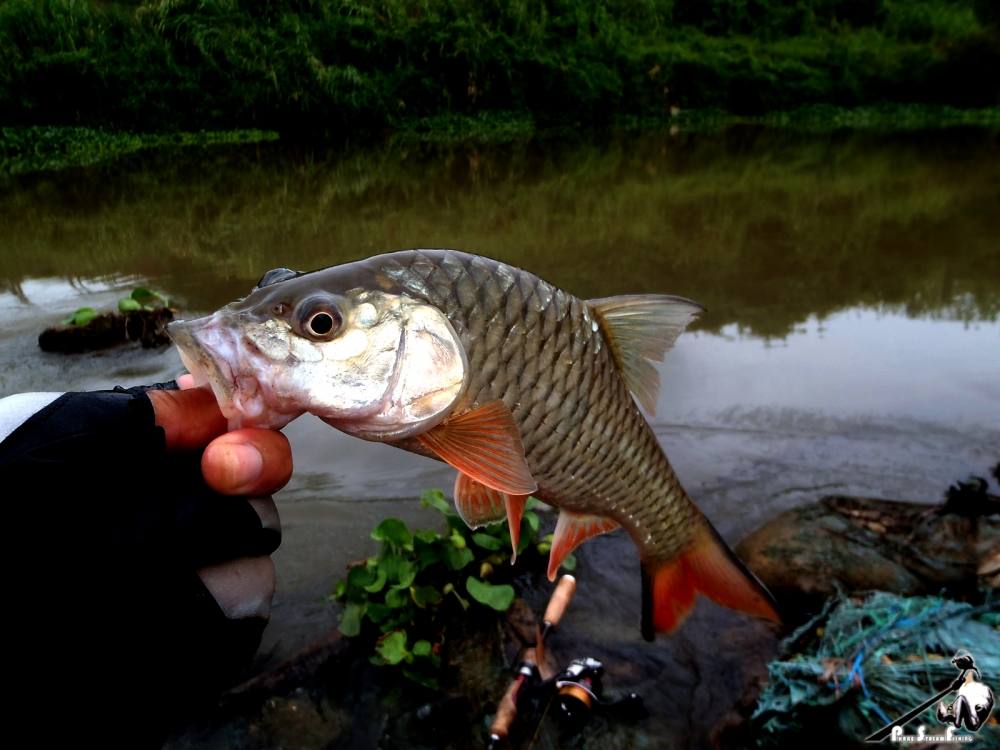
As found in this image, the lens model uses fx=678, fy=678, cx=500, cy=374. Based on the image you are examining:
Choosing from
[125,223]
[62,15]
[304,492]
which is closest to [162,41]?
[62,15]

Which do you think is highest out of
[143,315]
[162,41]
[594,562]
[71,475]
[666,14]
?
[666,14]

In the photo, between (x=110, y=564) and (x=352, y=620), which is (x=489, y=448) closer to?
(x=110, y=564)

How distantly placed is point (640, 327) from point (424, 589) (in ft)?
4.69

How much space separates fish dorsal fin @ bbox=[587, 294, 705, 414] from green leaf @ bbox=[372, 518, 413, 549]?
130 cm

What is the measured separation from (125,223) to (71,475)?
9.55 metres

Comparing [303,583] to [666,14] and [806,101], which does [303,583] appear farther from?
[666,14]

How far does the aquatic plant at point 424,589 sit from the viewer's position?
238 cm

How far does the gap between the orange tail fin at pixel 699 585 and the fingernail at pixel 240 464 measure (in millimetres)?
1080

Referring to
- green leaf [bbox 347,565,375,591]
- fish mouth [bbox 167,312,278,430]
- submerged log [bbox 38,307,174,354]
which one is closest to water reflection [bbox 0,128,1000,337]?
submerged log [bbox 38,307,174,354]

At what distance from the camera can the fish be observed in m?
1.23

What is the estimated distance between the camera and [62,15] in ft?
60.3

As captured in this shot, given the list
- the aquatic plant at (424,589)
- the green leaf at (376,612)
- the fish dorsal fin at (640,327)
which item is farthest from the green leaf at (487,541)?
the fish dorsal fin at (640,327)

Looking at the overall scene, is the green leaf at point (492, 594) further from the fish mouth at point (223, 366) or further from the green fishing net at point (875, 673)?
the fish mouth at point (223, 366)

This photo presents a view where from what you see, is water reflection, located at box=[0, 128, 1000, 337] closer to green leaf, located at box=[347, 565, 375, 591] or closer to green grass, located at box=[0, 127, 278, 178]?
green grass, located at box=[0, 127, 278, 178]
